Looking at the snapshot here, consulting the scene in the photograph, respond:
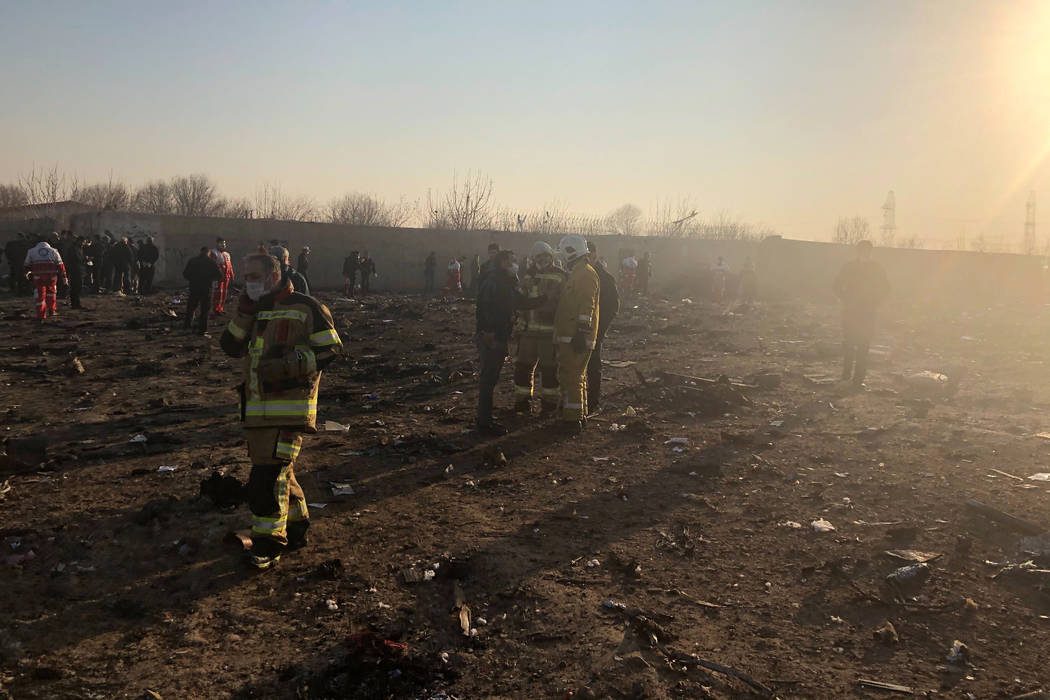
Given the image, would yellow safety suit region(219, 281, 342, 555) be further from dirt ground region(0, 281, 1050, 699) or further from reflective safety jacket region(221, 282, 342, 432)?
dirt ground region(0, 281, 1050, 699)

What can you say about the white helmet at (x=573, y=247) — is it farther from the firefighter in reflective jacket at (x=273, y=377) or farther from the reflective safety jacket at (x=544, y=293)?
the firefighter in reflective jacket at (x=273, y=377)

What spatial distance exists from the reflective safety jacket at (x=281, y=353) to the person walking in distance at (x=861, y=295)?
796 cm

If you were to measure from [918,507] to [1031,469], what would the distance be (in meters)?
1.82

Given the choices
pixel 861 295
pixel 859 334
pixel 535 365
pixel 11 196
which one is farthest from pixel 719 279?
pixel 11 196

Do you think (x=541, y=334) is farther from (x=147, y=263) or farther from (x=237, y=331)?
(x=147, y=263)

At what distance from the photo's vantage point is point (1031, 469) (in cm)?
678

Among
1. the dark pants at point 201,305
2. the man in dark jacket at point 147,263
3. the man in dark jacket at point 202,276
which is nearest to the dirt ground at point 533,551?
the man in dark jacket at point 202,276

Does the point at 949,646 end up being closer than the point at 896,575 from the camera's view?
Yes

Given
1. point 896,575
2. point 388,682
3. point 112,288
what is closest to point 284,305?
point 388,682

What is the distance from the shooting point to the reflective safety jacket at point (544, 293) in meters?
7.93

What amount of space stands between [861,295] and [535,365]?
502 cm

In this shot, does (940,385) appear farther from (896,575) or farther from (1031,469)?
(896,575)

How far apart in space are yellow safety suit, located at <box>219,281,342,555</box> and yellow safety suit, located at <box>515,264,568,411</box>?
3.71 metres

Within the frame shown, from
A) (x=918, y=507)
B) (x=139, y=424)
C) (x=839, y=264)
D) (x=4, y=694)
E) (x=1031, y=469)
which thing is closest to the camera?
(x=4, y=694)
